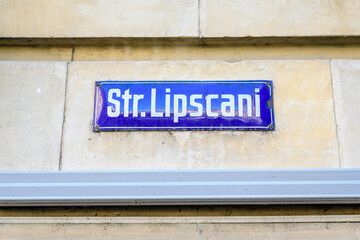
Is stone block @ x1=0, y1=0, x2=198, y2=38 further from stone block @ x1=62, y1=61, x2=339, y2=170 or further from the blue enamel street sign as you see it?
the blue enamel street sign

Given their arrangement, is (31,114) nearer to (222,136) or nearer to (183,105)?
(183,105)

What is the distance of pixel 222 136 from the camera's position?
11.7ft

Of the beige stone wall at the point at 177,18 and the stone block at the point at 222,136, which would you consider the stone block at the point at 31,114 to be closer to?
the stone block at the point at 222,136

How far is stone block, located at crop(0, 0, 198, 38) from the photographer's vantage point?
12.5 feet

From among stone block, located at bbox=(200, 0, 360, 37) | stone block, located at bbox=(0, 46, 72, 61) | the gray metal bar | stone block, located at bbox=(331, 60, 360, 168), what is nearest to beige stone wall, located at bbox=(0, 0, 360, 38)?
stone block, located at bbox=(200, 0, 360, 37)

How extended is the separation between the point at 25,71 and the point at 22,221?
1.21m

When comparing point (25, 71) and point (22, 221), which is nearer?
point (22, 221)

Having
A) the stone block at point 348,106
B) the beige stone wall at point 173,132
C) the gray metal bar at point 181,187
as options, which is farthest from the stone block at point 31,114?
the stone block at point 348,106

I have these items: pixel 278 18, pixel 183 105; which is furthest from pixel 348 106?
pixel 183 105

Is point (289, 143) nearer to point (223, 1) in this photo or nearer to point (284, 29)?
point (284, 29)

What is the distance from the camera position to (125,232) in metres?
3.29

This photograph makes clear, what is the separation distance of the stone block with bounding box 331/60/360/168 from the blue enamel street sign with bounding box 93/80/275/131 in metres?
0.53

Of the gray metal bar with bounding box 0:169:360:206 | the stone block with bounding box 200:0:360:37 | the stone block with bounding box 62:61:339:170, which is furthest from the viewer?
the stone block with bounding box 200:0:360:37

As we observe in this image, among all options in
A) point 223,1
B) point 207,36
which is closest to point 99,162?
point 207,36
